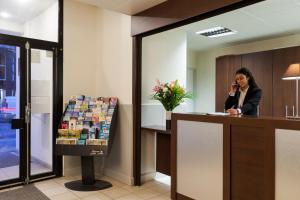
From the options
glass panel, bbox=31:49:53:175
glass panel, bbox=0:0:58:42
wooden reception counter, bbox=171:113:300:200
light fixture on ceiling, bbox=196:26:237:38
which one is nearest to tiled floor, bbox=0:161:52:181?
glass panel, bbox=31:49:53:175

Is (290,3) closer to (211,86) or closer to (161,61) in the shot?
(161,61)

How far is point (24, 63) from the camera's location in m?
3.77

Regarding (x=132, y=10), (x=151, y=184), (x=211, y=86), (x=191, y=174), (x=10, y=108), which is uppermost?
(x=132, y=10)

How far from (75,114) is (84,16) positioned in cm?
178

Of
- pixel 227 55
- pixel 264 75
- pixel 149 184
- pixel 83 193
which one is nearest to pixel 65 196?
pixel 83 193

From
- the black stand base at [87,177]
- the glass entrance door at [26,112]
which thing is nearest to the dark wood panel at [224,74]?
the black stand base at [87,177]

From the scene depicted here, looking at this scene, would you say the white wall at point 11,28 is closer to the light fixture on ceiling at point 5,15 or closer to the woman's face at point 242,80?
the light fixture on ceiling at point 5,15

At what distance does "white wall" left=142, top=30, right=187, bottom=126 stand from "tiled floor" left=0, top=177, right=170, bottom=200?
3.32ft

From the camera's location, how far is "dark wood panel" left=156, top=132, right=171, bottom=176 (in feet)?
12.6

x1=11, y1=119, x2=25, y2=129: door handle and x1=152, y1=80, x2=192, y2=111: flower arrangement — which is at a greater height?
x1=152, y1=80, x2=192, y2=111: flower arrangement

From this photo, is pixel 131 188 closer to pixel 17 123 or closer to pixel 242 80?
pixel 17 123

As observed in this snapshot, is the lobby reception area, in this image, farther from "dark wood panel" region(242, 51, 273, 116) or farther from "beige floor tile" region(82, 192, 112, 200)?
"dark wood panel" region(242, 51, 273, 116)

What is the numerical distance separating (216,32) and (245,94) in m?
2.86

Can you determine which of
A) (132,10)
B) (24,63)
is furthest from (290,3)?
(24,63)
